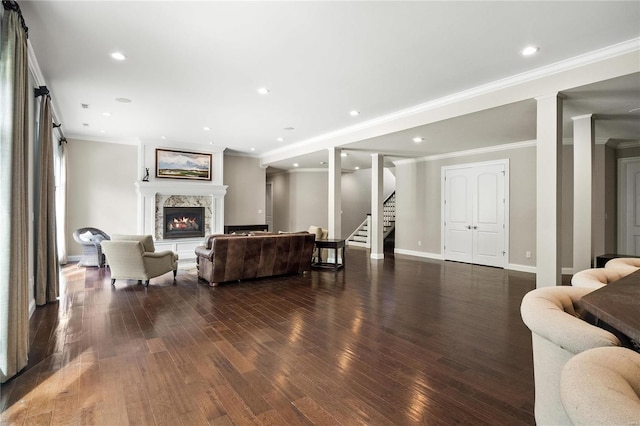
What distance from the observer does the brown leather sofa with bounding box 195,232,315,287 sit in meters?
Answer: 5.33

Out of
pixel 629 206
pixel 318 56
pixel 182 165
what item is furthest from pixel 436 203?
pixel 182 165

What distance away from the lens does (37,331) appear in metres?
3.32

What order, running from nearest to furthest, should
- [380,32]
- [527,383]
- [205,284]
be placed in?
1. [527,383]
2. [380,32]
3. [205,284]

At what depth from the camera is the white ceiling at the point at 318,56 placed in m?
2.93

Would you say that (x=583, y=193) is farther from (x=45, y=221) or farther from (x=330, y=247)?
(x=45, y=221)

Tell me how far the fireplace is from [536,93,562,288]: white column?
8.18 m

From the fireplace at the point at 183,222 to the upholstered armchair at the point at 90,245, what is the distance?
1.82m

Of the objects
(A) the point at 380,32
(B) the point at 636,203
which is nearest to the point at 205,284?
(A) the point at 380,32

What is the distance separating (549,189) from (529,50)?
5.45 feet

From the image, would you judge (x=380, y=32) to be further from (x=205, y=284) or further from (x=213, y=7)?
(x=205, y=284)

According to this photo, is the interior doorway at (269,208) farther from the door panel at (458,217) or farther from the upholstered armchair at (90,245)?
the door panel at (458,217)

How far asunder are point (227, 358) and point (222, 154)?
7.79 metres

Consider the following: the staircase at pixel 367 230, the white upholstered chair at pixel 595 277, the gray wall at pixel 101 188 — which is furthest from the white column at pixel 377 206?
the gray wall at pixel 101 188

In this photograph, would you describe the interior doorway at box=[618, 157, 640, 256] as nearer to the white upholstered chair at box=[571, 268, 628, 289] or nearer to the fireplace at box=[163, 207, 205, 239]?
the white upholstered chair at box=[571, 268, 628, 289]
